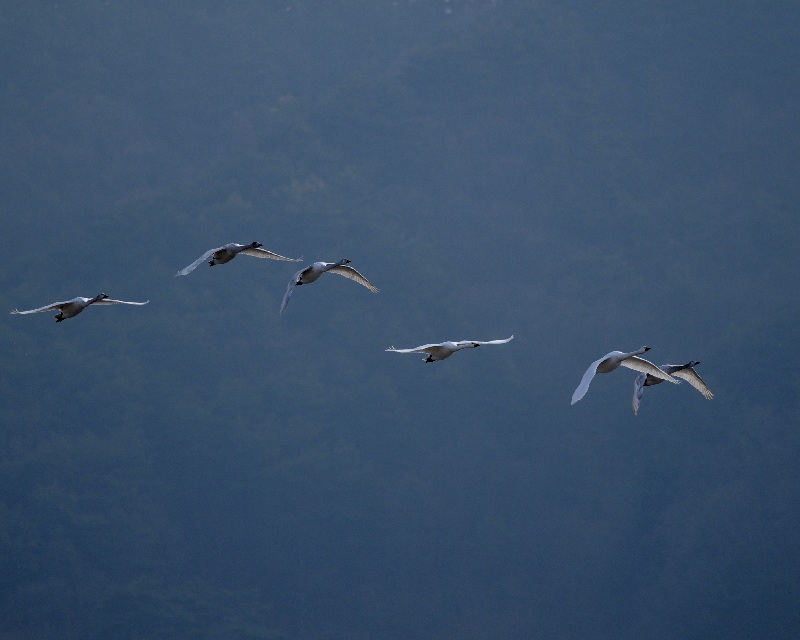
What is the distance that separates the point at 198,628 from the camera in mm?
97062

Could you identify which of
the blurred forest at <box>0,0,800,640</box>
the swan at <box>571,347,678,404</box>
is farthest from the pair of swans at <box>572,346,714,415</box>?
the blurred forest at <box>0,0,800,640</box>

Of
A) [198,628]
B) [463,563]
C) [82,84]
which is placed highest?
[82,84]

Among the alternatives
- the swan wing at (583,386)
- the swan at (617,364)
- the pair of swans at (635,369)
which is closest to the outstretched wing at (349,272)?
the pair of swans at (635,369)

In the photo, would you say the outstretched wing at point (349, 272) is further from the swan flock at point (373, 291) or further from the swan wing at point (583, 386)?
the swan wing at point (583, 386)

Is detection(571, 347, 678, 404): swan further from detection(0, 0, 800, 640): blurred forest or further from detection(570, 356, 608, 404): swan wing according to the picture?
detection(0, 0, 800, 640): blurred forest

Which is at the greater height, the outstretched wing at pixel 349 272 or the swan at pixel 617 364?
the outstretched wing at pixel 349 272

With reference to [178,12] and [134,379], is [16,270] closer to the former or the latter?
[134,379]

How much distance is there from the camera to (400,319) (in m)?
122

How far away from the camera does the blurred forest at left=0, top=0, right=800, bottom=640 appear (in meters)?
99.7

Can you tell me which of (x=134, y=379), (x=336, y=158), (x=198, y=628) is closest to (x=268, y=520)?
(x=198, y=628)

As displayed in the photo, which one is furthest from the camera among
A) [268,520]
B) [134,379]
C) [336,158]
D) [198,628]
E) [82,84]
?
[82,84]

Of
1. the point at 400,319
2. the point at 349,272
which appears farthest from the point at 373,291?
the point at 400,319

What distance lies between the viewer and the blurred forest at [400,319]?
99688 mm

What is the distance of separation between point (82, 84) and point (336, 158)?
1311 inches
